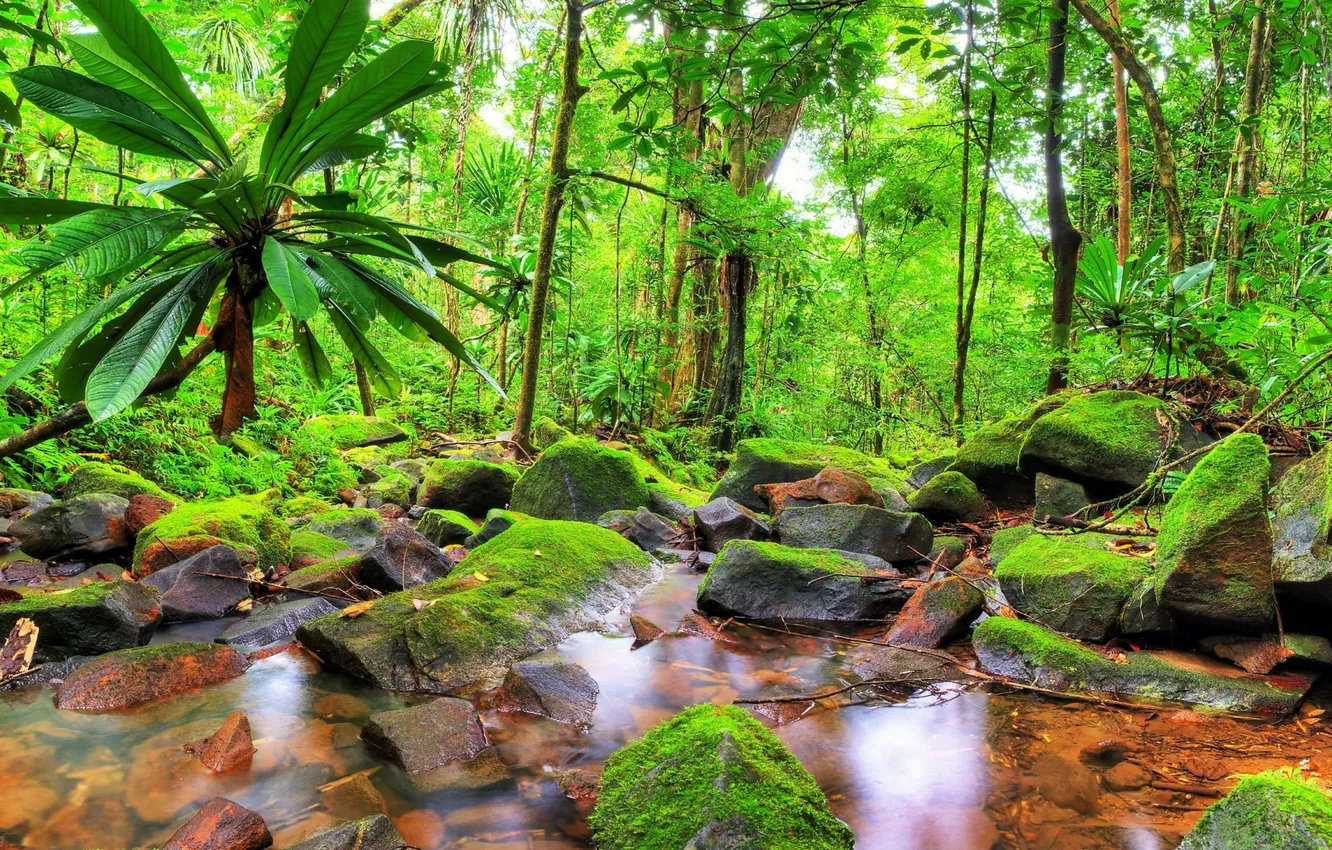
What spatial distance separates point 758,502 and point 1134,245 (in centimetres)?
678

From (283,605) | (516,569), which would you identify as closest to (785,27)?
(516,569)

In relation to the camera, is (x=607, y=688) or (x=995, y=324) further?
(x=995, y=324)

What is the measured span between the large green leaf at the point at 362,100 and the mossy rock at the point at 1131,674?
124 inches

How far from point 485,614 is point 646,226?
7.33 meters

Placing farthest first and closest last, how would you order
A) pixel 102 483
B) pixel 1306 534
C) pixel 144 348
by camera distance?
pixel 102 483 < pixel 1306 534 < pixel 144 348

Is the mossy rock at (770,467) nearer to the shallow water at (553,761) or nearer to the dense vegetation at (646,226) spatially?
the dense vegetation at (646,226)

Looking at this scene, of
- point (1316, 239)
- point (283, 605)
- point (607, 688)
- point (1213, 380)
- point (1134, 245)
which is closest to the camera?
point (607, 688)

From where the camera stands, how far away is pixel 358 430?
835cm

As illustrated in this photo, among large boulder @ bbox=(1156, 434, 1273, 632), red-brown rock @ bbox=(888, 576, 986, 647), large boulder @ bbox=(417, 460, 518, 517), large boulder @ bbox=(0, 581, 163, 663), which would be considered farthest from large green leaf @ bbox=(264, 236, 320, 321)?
large boulder @ bbox=(417, 460, 518, 517)

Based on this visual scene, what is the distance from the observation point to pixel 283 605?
3484 mm

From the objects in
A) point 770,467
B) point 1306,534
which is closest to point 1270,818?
point 1306,534

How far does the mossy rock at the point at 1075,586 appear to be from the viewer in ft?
10.6

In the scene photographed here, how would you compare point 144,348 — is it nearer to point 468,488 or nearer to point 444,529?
point 444,529

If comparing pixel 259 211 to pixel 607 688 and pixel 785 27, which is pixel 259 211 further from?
pixel 785 27
